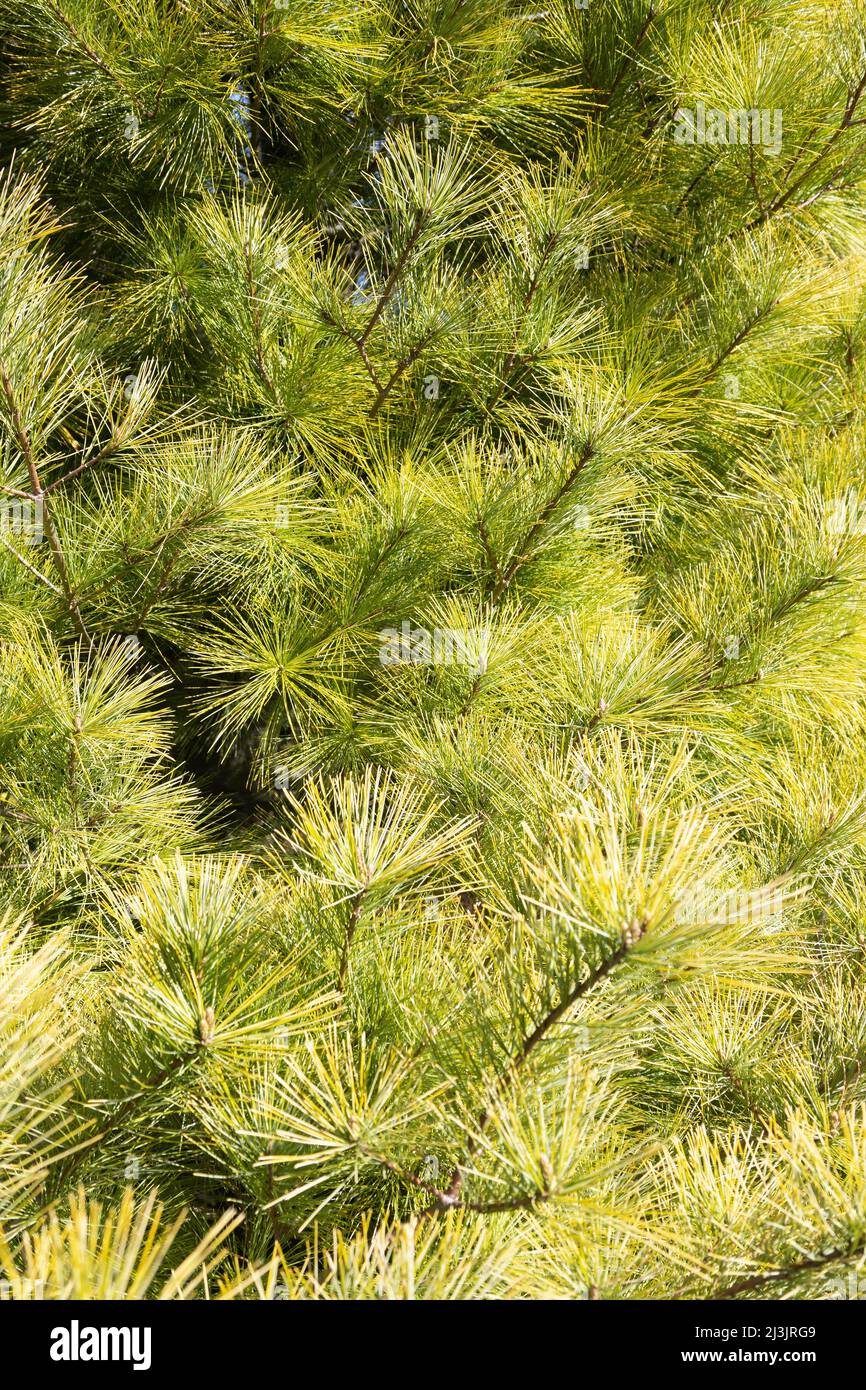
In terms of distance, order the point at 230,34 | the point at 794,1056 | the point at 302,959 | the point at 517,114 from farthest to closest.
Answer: the point at 517,114 < the point at 230,34 < the point at 794,1056 < the point at 302,959

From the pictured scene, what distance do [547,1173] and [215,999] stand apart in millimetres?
135

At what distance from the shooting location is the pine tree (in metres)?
0.45

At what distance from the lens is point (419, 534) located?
681 mm

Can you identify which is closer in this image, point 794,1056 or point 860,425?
point 794,1056

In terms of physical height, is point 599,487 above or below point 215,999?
above

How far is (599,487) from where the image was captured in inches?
26.2

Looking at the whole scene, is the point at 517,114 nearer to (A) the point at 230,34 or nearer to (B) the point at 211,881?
(A) the point at 230,34

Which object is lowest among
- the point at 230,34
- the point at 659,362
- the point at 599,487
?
the point at 599,487

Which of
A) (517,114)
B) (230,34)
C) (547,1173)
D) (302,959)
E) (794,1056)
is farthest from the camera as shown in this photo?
(517,114)

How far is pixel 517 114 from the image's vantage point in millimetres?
795

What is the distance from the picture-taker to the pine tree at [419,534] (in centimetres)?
45

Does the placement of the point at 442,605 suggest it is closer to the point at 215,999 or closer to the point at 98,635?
the point at 98,635

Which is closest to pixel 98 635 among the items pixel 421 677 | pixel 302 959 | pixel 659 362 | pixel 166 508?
pixel 166 508

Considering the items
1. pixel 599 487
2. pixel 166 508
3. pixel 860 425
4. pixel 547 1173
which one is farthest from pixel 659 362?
pixel 547 1173
